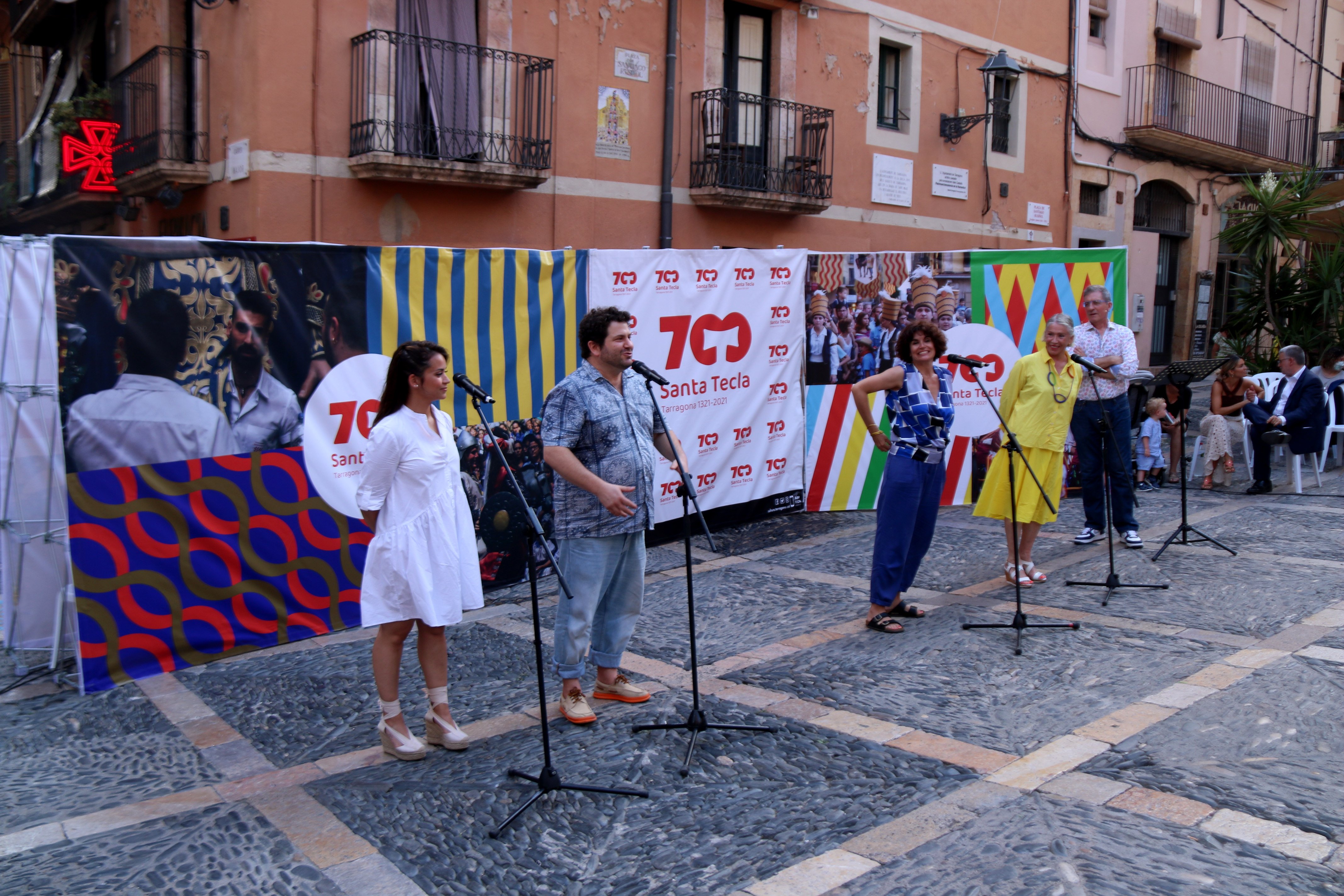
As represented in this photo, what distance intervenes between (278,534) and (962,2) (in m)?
15.4

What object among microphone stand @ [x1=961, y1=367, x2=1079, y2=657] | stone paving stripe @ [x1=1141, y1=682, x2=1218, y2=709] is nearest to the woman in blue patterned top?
microphone stand @ [x1=961, y1=367, x2=1079, y2=657]

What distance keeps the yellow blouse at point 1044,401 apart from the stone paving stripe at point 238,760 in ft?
15.7

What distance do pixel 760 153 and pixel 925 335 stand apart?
975 centimetres

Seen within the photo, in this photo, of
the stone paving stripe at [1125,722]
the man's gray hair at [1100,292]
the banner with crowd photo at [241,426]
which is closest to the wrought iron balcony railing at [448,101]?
the banner with crowd photo at [241,426]

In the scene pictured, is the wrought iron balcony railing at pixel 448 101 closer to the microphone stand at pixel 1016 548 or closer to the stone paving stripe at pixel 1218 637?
the microphone stand at pixel 1016 548

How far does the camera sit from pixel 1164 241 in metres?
21.6

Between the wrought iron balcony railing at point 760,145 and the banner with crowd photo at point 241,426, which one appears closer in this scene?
the banner with crowd photo at point 241,426

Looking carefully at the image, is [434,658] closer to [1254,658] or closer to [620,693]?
[620,693]

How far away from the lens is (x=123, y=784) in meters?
4.07

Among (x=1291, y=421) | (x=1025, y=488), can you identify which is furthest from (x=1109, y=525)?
(x=1291, y=421)

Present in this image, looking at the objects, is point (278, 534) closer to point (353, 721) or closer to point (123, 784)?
point (353, 721)

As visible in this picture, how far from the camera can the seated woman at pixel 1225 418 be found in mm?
10625

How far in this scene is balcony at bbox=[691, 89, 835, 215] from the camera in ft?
46.2

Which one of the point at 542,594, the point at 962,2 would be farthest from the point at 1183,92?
the point at 542,594
